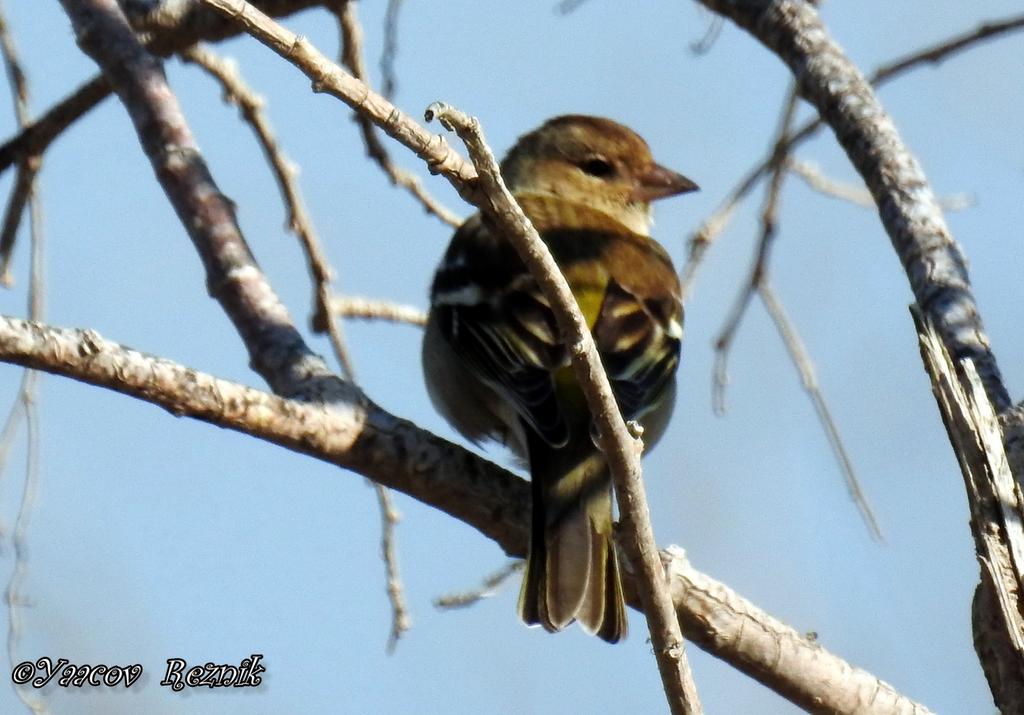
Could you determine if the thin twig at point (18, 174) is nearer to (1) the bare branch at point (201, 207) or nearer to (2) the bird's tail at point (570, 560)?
(1) the bare branch at point (201, 207)

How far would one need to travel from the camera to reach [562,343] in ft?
13.8

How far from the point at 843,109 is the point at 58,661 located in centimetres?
275

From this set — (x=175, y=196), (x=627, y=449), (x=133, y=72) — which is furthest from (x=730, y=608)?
(x=133, y=72)

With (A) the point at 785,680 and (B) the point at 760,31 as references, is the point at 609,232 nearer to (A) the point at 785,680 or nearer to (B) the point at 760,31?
(B) the point at 760,31

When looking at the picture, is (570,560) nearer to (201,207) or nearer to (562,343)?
(562,343)

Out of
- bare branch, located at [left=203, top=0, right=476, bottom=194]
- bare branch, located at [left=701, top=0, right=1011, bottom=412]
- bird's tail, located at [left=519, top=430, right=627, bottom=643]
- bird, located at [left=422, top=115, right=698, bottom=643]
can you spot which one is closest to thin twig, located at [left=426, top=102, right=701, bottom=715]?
bare branch, located at [left=203, top=0, right=476, bottom=194]

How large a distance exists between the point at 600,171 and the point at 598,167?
2 centimetres

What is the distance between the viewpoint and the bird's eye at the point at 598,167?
6.41 m

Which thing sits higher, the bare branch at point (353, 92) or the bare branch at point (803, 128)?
the bare branch at point (803, 128)

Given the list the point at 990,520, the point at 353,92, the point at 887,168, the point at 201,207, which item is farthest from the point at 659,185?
the point at 353,92

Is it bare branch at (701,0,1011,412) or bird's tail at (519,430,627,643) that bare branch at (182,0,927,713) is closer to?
bird's tail at (519,430,627,643)

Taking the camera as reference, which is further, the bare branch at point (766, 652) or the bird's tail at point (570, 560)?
the bird's tail at point (570, 560)

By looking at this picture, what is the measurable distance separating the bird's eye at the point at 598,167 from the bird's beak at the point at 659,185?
13 centimetres

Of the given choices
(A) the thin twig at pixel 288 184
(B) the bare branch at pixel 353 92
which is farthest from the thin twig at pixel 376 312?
(B) the bare branch at pixel 353 92
